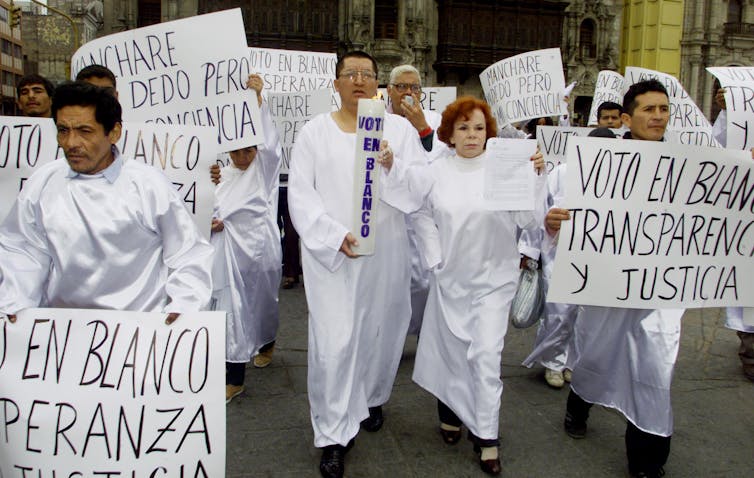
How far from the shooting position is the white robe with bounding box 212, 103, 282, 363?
4551 mm

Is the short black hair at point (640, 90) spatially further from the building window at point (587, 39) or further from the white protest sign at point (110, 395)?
the building window at point (587, 39)

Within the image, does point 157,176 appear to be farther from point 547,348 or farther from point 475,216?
point 547,348

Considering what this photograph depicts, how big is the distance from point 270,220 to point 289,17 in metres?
20.9

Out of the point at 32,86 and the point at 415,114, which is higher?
the point at 32,86

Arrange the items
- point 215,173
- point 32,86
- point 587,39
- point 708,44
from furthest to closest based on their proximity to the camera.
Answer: point 708,44, point 587,39, point 32,86, point 215,173

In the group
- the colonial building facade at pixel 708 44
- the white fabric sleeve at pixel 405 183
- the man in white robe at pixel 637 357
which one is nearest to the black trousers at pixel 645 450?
the man in white robe at pixel 637 357

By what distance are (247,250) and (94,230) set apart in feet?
6.69

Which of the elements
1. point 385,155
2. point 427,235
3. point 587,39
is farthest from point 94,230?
point 587,39

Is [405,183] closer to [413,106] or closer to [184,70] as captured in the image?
[413,106]

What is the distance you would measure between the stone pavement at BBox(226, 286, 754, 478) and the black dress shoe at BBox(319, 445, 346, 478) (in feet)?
0.23

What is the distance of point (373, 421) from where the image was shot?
4.05m

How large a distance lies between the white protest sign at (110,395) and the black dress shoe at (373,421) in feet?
5.50

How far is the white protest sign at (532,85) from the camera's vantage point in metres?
7.50

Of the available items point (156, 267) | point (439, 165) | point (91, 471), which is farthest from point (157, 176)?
point (439, 165)
